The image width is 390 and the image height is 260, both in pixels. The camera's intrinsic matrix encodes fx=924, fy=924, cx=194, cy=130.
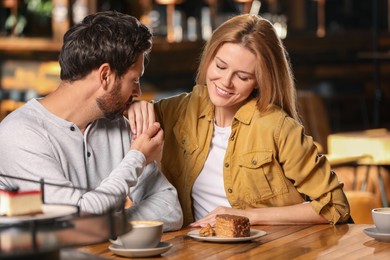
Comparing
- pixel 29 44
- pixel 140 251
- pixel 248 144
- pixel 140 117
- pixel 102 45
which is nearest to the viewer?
pixel 140 251

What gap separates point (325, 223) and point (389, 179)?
210 inches

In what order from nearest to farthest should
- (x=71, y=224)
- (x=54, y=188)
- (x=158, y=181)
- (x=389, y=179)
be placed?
(x=71, y=224) < (x=54, y=188) < (x=158, y=181) < (x=389, y=179)

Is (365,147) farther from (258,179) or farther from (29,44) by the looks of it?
(29,44)

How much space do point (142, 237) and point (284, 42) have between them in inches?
331

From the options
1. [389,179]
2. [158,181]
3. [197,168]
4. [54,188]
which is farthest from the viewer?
[389,179]

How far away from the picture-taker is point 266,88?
2916 mm

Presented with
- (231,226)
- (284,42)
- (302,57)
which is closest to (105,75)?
(231,226)

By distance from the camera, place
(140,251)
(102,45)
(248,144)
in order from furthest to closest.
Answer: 1. (248,144)
2. (102,45)
3. (140,251)

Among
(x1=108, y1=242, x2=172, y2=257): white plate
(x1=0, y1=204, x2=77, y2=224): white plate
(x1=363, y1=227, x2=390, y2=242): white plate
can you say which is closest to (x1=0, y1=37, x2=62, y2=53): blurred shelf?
(x1=363, y1=227, x2=390, y2=242): white plate

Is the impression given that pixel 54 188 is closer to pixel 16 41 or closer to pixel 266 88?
pixel 266 88

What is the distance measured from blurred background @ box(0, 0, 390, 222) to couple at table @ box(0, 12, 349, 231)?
349cm

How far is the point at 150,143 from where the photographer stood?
265cm

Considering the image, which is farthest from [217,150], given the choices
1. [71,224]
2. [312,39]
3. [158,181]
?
[312,39]

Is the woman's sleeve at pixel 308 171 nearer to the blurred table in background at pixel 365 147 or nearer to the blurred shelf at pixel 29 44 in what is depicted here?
the blurred table in background at pixel 365 147
